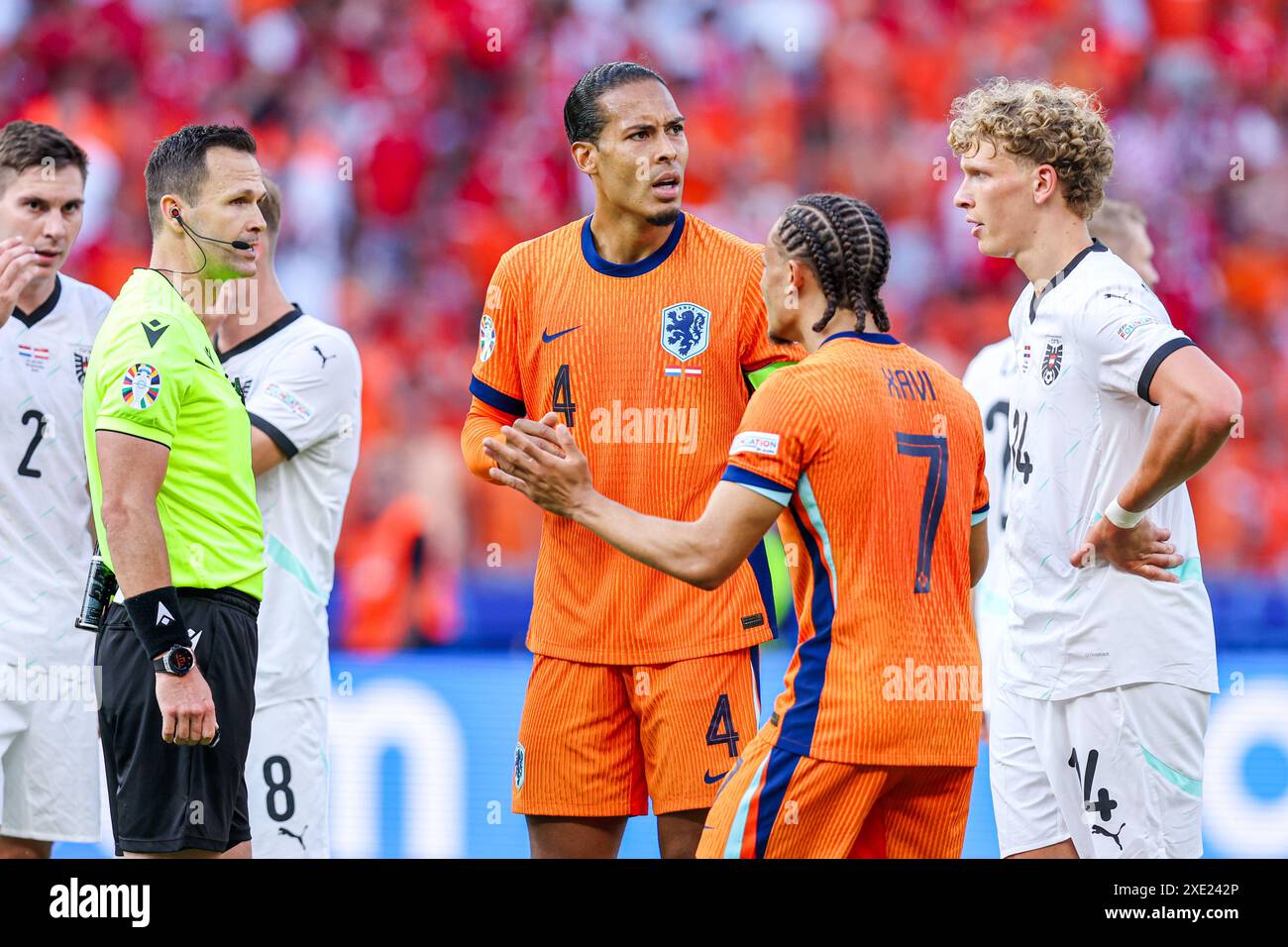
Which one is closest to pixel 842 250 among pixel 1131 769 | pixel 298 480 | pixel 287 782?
pixel 1131 769

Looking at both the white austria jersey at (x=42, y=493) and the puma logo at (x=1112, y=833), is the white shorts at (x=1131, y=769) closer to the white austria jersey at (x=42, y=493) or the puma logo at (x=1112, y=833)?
the puma logo at (x=1112, y=833)

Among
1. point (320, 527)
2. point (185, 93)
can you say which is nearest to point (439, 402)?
point (185, 93)

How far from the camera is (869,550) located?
11.4ft

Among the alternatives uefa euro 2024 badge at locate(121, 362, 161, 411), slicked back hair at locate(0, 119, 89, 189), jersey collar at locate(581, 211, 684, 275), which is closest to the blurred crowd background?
slicked back hair at locate(0, 119, 89, 189)

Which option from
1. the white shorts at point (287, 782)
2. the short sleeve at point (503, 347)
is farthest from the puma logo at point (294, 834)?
the short sleeve at point (503, 347)

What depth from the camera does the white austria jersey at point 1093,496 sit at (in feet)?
13.8

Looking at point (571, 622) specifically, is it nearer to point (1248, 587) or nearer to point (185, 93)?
point (1248, 587)

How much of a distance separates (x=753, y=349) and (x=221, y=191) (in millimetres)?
1553

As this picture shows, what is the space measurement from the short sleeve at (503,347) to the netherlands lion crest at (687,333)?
1.46 ft

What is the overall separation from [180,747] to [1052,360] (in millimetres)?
2534

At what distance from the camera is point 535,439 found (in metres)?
3.75

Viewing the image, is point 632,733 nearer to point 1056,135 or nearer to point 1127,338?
point 1127,338

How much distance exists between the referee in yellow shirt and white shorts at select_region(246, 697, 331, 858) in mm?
998

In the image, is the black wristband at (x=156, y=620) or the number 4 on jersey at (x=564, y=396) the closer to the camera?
the black wristband at (x=156, y=620)
